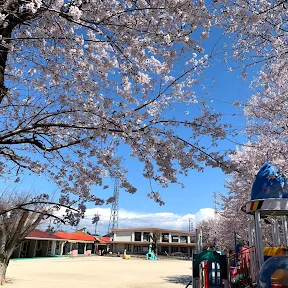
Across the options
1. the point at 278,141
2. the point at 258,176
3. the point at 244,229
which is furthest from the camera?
the point at 244,229

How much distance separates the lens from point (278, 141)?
8.86 m

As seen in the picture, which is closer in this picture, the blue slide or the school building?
the blue slide

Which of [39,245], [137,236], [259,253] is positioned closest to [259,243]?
[259,253]

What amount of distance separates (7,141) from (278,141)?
7.36m

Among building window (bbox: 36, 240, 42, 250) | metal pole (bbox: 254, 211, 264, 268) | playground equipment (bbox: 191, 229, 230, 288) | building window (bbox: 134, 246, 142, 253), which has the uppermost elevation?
metal pole (bbox: 254, 211, 264, 268)

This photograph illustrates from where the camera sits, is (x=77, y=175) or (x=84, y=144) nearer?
(x=84, y=144)

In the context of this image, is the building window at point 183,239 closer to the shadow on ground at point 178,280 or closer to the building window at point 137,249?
the building window at point 137,249

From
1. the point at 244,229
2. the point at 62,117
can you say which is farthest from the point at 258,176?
the point at 244,229

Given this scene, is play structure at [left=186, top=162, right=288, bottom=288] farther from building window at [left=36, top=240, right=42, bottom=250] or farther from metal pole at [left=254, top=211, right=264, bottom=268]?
building window at [left=36, top=240, right=42, bottom=250]

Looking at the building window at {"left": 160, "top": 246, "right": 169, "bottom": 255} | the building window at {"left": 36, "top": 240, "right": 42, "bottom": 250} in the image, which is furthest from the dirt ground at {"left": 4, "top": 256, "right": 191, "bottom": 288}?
the building window at {"left": 160, "top": 246, "right": 169, "bottom": 255}

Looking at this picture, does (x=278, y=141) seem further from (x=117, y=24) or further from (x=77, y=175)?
(x=117, y=24)

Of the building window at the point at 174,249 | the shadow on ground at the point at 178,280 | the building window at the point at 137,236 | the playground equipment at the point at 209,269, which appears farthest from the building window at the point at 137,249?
the playground equipment at the point at 209,269

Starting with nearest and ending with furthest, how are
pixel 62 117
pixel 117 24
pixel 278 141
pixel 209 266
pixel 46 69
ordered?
pixel 117 24 < pixel 46 69 < pixel 62 117 < pixel 209 266 < pixel 278 141

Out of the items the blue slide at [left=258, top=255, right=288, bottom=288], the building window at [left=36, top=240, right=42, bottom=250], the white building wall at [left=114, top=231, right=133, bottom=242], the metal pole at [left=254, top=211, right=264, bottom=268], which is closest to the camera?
the blue slide at [left=258, top=255, right=288, bottom=288]
